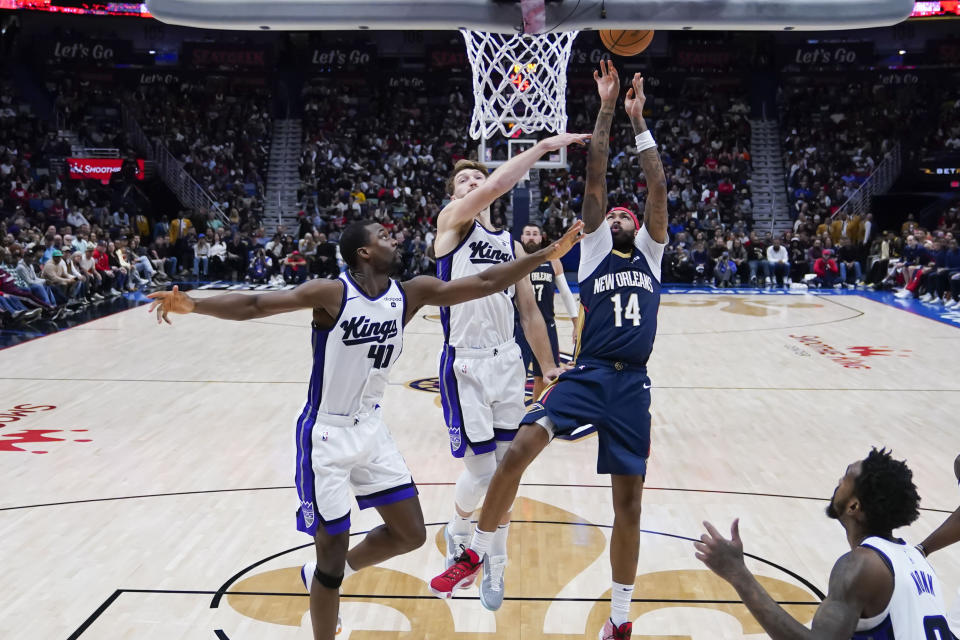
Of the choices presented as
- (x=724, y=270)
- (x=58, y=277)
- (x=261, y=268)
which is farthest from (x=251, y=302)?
(x=724, y=270)

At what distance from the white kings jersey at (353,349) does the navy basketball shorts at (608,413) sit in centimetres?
A: 79

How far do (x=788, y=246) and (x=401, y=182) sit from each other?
34.1ft

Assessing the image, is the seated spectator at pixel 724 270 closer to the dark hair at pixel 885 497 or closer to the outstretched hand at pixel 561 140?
the outstretched hand at pixel 561 140

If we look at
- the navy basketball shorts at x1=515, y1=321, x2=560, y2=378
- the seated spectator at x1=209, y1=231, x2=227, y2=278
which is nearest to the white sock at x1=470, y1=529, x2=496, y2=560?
the navy basketball shorts at x1=515, y1=321, x2=560, y2=378

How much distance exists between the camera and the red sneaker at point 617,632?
406 centimetres

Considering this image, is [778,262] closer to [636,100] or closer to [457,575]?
[636,100]

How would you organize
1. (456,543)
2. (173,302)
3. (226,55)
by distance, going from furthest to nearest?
(226,55), (456,543), (173,302)

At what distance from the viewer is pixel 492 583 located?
441 cm

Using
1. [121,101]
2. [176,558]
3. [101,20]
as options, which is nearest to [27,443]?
[176,558]

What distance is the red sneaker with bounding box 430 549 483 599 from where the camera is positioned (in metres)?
4.32

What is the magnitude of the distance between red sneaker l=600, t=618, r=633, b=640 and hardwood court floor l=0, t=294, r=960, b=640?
0.79 ft

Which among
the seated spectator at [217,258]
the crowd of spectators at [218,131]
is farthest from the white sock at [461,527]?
the crowd of spectators at [218,131]

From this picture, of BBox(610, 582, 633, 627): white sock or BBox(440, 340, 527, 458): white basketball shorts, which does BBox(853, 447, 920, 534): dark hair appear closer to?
BBox(610, 582, 633, 627): white sock

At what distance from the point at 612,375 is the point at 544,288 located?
3.54 metres
